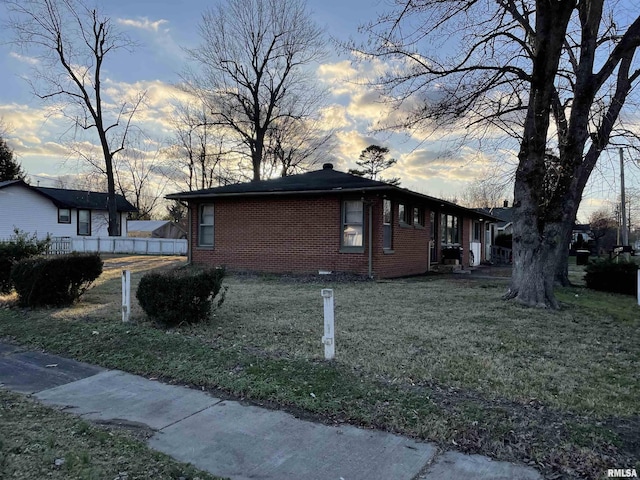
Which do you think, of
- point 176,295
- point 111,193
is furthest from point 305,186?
point 111,193

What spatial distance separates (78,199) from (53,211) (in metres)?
3.05

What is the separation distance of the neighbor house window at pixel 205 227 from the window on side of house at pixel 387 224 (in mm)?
6528

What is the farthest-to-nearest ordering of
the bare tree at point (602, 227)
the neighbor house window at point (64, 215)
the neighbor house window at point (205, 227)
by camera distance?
the bare tree at point (602, 227) → the neighbor house window at point (64, 215) → the neighbor house window at point (205, 227)

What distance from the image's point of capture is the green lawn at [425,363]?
3432 mm

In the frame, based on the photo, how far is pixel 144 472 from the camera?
2893 millimetres

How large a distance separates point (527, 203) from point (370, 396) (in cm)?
658

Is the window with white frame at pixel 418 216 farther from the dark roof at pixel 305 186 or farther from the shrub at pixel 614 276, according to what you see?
the shrub at pixel 614 276

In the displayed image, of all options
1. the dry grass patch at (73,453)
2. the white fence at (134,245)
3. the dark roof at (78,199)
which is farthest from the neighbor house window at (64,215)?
the dry grass patch at (73,453)

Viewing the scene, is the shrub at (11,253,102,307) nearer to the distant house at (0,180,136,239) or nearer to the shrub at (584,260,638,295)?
the shrub at (584,260,638,295)

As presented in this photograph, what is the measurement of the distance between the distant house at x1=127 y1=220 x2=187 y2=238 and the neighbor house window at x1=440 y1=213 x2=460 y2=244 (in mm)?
30833

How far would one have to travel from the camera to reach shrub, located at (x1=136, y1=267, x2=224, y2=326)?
6660mm

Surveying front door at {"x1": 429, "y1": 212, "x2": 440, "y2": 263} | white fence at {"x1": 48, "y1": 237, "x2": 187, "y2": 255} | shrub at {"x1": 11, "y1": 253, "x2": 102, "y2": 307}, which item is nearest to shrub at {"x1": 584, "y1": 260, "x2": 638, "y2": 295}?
front door at {"x1": 429, "y1": 212, "x2": 440, "y2": 263}

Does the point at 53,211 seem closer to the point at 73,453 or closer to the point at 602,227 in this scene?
the point at 73,453

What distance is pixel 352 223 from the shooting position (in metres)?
14.1
